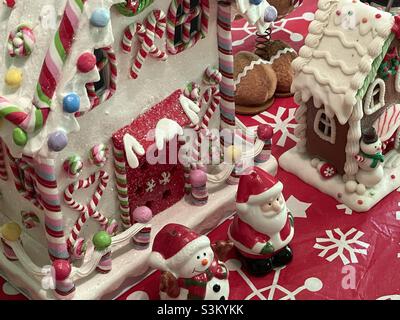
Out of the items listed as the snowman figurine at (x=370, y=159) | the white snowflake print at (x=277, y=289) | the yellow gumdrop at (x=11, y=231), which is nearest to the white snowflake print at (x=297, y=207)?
the snowman figurine at (x=370, y=159)

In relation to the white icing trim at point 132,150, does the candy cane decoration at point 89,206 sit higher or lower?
lower

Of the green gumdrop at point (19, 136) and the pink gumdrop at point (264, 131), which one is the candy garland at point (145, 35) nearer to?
the green gumdrop at point (19, 136)

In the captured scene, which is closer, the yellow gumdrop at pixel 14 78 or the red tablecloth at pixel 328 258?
the yellow gumdrop at pixel 14 78

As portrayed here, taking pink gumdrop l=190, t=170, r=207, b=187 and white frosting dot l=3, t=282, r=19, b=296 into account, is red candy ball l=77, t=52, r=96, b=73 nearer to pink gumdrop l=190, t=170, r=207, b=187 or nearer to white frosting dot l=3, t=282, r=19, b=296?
pink gumdrop l=190, t=170, r=207, b=187

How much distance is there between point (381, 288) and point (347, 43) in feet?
3.01

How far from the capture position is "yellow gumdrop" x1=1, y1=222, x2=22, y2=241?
283 cm

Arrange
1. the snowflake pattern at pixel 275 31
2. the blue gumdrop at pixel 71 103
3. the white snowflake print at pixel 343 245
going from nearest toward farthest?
the blue gumdrop at pixel 71 103 < the white snowflake print at pixel 343 245 < the snowflake pattern at pixel 275 31

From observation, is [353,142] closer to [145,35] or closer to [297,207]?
[297,207]

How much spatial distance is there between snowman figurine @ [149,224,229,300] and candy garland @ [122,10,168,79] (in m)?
0.56

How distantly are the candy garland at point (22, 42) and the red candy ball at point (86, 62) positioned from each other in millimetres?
183

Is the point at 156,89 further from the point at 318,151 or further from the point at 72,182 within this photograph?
the point at 318,151

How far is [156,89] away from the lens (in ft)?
9.46

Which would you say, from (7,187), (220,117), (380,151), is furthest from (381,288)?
(7,187)

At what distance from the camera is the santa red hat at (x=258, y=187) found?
2.83m
